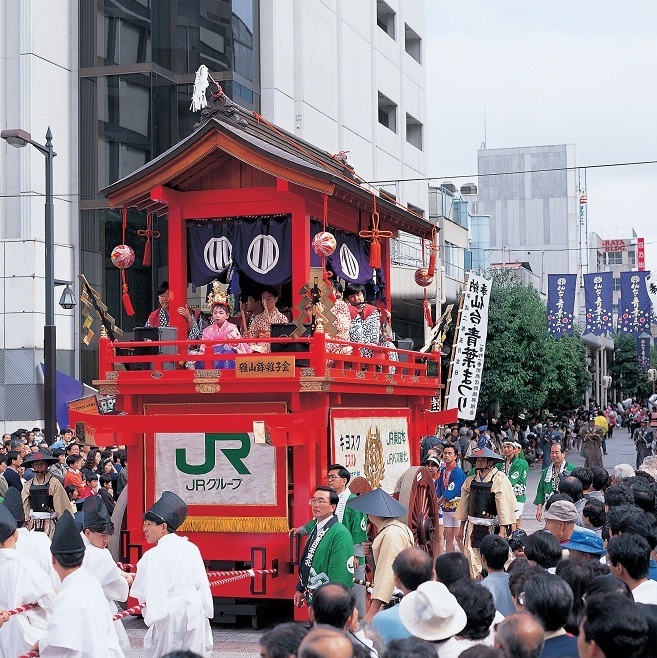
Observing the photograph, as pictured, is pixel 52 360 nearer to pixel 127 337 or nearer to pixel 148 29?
pixel 127 337

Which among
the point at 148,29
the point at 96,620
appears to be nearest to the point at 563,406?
the point at 148,29

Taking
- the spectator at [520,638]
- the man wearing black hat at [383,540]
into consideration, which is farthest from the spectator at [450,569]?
the man wearing black hat at [383,540]

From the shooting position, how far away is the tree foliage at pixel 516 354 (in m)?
35.1

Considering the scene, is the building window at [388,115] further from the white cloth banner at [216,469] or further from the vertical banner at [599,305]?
the white cloth banner at [216,469]

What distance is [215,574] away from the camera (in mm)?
10797

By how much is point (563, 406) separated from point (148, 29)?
25.3m

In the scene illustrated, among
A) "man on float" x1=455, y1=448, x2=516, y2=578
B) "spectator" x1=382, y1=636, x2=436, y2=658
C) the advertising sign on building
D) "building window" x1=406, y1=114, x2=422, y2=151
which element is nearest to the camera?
"spectator" x1=382, y1=636, x2=436, y2=658

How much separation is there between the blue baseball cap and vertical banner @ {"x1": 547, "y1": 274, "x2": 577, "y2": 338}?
92.4ft

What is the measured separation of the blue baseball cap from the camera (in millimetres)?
7421

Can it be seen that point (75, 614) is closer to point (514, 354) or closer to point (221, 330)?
point (221, 330)

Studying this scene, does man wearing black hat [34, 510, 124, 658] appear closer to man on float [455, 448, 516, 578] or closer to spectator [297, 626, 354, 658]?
spectator [297, 626, 354, 658]

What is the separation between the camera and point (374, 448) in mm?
12891

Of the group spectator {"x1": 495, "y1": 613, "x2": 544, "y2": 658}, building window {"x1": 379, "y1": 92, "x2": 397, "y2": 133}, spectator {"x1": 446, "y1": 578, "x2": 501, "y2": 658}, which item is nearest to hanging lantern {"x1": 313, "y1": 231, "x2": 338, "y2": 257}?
spectator {"x1": 446, "y1": 578, "x2": 501, "y2": 658}

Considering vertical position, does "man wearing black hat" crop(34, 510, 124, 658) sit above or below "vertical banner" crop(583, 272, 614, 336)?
below
